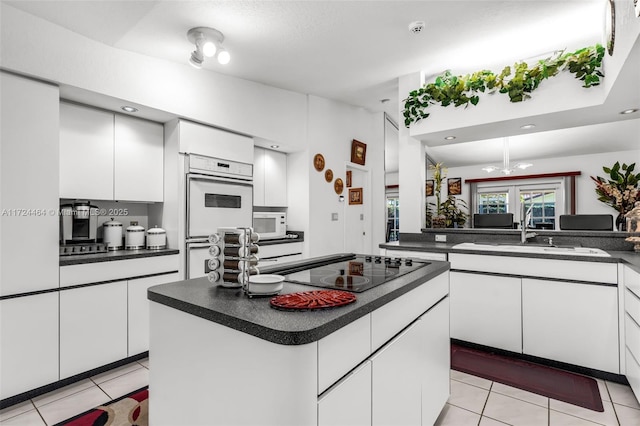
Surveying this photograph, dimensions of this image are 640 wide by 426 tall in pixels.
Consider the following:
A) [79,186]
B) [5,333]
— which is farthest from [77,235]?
[5,333]

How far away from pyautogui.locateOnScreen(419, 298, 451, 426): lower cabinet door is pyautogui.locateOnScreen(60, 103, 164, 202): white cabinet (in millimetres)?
2628

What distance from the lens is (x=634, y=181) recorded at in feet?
18.4

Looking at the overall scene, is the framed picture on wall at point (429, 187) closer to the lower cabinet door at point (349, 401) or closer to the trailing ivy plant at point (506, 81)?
the trailing ivy plant at point (506, 81)

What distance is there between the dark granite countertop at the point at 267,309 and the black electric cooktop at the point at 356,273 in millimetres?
63

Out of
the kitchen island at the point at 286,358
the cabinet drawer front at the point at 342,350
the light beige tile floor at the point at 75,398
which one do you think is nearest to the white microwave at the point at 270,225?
the light beige tile floor at the point at 75,398

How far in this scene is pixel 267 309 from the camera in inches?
40.5

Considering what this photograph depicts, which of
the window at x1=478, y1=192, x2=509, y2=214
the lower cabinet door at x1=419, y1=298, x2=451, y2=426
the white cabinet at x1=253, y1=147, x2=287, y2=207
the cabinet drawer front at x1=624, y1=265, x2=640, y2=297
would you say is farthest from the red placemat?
the window at x1=478, y1=192, x2=509, y2=214

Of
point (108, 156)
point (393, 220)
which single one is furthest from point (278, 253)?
point (393, 220)

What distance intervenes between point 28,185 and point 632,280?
3929 mm

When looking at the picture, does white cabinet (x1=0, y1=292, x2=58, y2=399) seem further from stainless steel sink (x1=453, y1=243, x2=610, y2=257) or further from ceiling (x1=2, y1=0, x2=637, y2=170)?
stainless steel sink (x1=453, y1=243, x2=610, y2=257)

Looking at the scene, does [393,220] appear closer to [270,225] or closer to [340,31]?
[270,225]

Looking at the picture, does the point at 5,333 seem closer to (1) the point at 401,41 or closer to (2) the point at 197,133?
(2) the point at 197,133

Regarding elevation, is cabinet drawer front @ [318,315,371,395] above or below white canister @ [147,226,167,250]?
below

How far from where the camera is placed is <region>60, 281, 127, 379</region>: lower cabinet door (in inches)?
87.6
